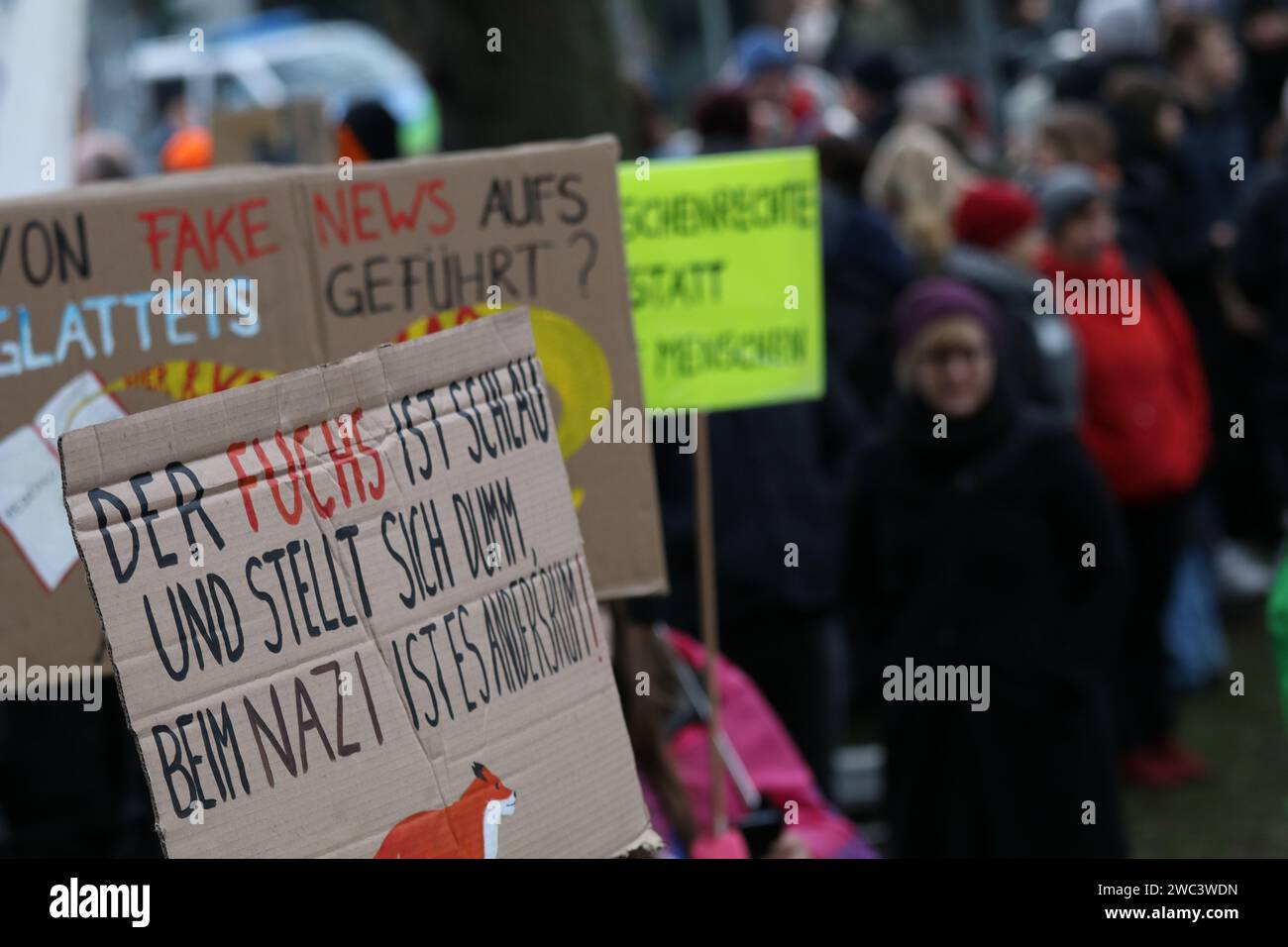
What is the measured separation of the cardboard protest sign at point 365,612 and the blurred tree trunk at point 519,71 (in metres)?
5.64

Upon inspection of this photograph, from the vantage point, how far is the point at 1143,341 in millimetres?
6016

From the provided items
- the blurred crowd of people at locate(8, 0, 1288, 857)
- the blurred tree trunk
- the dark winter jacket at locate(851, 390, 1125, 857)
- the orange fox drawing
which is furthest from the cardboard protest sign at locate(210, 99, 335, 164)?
the orange fox drawing

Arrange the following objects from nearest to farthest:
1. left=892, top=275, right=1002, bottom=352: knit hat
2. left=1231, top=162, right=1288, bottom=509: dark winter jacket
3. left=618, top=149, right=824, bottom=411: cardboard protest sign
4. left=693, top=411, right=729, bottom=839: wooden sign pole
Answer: left=693, top=411, right=729, bottom=839: wooden sign pole → left=618, top=149, right=824, bottom=411: cardboard protest sign → left=892, top=275, right=1002, bottom=352: knit hat → left=1231, top=162, right=1288, bottom=509: dark winter jacket

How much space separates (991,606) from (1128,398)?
180 cm

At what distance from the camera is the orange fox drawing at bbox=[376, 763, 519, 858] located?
1.91 metres

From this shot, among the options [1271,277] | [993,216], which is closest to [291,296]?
[993,216]

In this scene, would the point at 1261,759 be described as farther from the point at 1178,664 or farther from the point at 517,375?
the point at 517,375

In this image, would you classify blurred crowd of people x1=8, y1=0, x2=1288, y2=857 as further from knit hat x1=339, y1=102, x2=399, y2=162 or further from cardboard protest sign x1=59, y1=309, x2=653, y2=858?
cardboard protest sign x1=59, y1=309, x2=653, y2=858

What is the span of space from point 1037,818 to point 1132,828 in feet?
4.54

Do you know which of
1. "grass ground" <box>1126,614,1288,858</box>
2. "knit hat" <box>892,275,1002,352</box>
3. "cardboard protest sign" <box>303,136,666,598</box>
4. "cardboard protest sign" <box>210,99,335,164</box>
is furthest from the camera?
"grass ground" <box>1126,614,1288,858</box>

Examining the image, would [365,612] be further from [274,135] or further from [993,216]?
[993,216]

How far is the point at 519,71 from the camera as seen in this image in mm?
7652

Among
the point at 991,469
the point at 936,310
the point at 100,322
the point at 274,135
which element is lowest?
the point at 991,469

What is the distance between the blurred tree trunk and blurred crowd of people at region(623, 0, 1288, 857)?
0.47m
